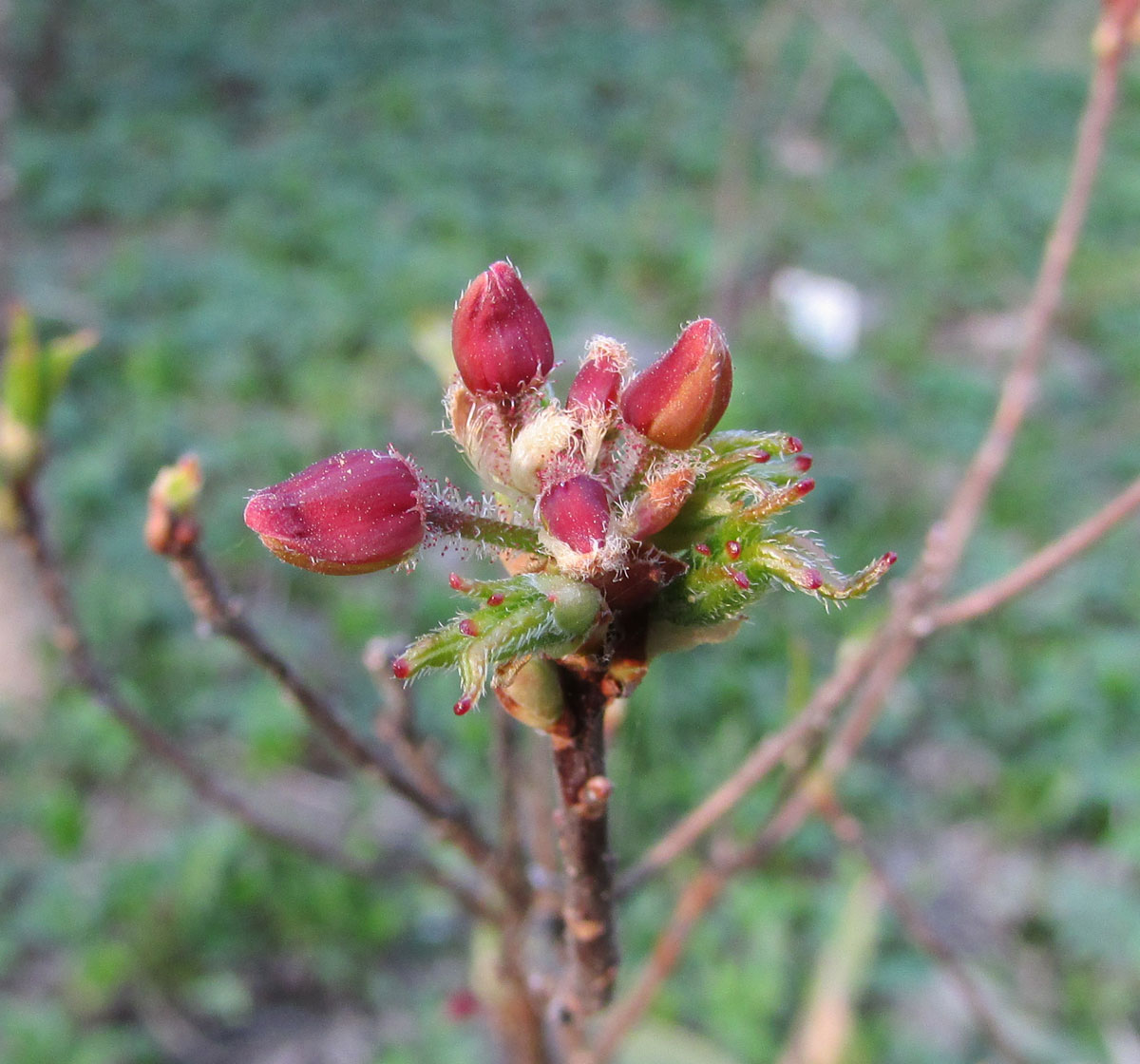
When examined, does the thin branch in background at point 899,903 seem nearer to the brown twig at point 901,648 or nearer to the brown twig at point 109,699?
the brown twig at point 901,648

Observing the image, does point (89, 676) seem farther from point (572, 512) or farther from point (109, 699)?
point (572, 512)

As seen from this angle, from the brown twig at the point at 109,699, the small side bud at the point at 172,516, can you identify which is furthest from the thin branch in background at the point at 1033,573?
the small side bud at the point at 172,516

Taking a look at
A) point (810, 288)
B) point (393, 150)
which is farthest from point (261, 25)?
point (810, 288)

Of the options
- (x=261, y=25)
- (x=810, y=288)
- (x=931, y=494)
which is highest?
(x=261, y=25)

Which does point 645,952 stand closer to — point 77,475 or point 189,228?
point 77,475

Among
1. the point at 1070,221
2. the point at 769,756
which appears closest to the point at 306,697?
the point at 769,756

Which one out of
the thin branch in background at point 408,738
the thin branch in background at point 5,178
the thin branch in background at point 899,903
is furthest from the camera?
the thin branch in background at point 5,178
